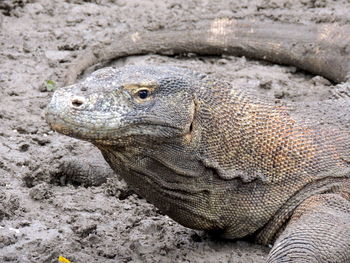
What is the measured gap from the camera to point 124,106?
13.4 feet

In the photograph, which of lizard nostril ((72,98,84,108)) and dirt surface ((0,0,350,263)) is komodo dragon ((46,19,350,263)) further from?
dirt surface ((0,0,350,263))

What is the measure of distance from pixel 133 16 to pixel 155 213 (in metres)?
3.98

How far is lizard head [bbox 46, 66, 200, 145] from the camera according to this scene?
3.94 m

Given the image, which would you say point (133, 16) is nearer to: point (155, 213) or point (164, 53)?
point (164, 53)

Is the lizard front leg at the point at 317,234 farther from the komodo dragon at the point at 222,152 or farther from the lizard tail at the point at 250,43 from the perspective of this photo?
the lizard tail at the point at 250,43

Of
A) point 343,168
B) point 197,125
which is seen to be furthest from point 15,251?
point 343,168

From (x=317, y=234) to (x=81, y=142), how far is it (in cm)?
248

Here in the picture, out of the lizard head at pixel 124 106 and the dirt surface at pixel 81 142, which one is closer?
the lizard head at pixel 124 106

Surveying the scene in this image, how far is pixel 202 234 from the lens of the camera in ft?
16.0

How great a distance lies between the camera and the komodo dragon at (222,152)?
4070 millimetres

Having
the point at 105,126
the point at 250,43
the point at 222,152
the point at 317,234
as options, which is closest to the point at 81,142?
the point at 222,152

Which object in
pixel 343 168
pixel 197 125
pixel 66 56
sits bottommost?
pixel 66 56

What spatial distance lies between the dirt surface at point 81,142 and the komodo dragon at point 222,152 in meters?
0.34

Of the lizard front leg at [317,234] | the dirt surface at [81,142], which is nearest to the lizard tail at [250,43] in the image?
the dirt surface at [81,142]
